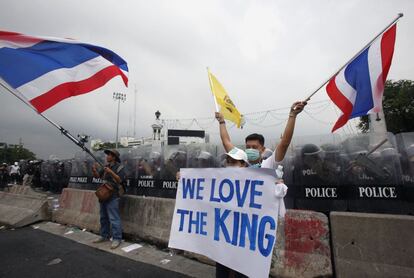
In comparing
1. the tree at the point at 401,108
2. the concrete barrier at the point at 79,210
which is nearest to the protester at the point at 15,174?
the concrete barrier at the point at 79,210

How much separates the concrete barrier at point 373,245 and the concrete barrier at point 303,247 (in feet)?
0.42

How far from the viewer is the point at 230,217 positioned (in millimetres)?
2709

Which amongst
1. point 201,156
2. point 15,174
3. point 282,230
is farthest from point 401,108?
point 15,174

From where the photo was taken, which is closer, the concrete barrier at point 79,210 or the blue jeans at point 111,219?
the blue jeans at point 111,219

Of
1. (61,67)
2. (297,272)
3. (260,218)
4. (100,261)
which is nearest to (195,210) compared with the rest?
(260,218)

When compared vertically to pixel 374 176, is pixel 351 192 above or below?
below

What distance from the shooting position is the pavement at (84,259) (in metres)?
3.97

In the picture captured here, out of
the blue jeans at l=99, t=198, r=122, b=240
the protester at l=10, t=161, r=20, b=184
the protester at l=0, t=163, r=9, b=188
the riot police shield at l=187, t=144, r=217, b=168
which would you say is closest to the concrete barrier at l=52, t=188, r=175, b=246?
the blue jeans at l=99, t=198, r=122, b=240

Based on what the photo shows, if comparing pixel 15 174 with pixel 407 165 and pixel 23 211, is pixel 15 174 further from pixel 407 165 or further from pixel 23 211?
pixel 407 165

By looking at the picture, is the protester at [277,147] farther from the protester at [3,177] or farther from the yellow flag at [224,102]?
the protester at [3,177]

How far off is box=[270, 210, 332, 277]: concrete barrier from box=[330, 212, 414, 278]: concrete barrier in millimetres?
128

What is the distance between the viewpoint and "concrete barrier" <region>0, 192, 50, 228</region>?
7.11 meters

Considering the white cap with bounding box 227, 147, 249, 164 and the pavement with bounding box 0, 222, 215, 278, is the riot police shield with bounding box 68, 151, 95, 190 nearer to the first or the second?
the pavement with bounding box 0, 222, 215, 278

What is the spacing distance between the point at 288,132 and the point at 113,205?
4.09m
